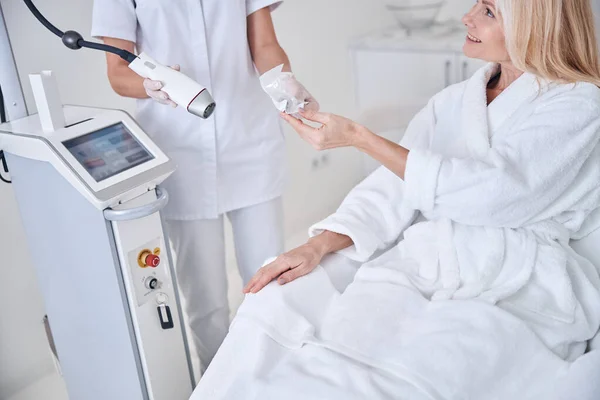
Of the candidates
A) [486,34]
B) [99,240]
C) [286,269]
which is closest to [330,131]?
[286,269]

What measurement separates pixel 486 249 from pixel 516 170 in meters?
0.17

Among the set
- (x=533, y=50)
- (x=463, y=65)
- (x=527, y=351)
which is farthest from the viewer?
(x=463, y=65)

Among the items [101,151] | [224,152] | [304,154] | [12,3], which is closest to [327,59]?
[304,154]

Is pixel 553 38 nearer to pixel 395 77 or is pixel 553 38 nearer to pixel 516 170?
pixel 516 170

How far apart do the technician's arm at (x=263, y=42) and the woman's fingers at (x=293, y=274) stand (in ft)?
1.87

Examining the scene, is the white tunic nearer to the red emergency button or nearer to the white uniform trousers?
the white uniform trousers

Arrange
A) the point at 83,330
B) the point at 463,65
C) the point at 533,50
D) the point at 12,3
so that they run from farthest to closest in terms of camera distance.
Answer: the point at 463,65, the point at 12,3, the point at 83,330, the point at 533,50

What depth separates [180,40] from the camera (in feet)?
5.17

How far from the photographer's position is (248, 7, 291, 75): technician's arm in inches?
65.9

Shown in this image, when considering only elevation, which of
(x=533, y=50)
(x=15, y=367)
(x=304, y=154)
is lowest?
(x=15, y=367)

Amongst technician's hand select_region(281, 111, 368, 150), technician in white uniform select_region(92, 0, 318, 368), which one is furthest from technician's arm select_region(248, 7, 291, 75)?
technician's hand select_region(281, 111, 368, 150)

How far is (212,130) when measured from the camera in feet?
5.33

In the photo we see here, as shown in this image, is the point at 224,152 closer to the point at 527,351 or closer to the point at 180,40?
the point at 180,40

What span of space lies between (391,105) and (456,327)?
75.1 inches
